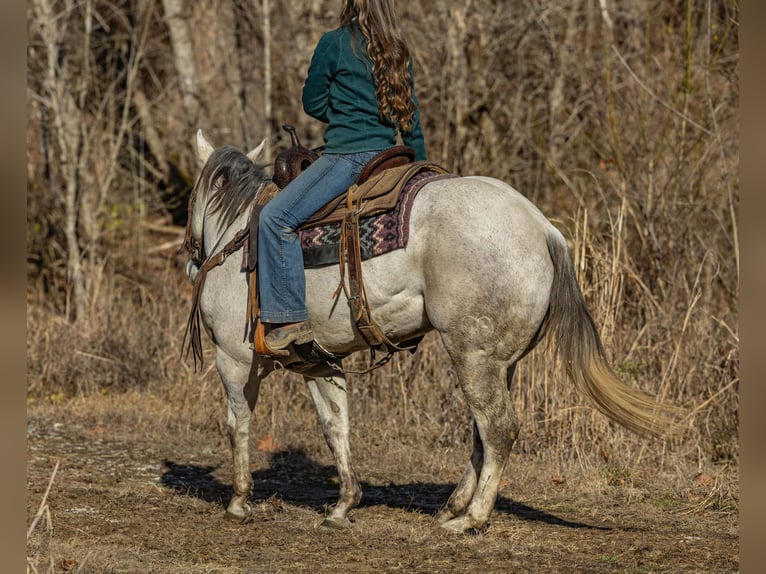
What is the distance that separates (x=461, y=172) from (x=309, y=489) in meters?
5.56

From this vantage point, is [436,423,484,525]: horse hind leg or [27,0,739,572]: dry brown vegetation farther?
[27,0,739,572]: dry brown vegetation

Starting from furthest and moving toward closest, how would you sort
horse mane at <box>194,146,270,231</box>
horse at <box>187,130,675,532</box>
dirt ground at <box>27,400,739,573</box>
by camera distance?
horse mane at <box>194,146,270,231</box> → horse at <box>187,130,675,532</box> → dirt ground at <box>27,400,739,573</box>

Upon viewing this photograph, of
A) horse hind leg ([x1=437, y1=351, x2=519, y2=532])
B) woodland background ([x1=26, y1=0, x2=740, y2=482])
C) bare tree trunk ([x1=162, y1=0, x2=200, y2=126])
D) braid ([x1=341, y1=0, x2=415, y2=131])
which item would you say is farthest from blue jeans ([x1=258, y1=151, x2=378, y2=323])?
bare tree trunk ([x1=162, y1=0, x2=200, y2=126])

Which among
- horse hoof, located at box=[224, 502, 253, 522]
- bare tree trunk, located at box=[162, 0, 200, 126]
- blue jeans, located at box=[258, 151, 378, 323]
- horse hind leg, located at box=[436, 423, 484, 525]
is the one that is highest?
bare tree trunk, located at box=[162, 0, 200, 126]

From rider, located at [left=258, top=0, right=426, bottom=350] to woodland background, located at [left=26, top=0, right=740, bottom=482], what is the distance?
2.57 metres

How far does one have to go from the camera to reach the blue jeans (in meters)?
5.38

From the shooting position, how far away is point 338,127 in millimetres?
5492

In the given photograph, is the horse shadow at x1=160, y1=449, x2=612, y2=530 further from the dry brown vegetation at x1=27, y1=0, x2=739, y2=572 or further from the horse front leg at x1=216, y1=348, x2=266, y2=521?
the horse front leg at x1=216, y1=348, x2=266, y2=521

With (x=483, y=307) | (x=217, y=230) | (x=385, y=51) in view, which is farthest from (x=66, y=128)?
(x=483, y=307)

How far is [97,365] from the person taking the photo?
10102mm

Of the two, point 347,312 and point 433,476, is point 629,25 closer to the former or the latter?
point 433,476

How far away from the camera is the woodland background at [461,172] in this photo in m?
7.77

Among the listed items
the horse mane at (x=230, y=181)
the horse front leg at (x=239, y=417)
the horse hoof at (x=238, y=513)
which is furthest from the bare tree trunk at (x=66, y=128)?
the horse hoof at (x=238, y=513)

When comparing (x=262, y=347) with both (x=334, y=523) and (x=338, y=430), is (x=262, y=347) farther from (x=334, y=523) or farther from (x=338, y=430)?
(x=334, y=523)
